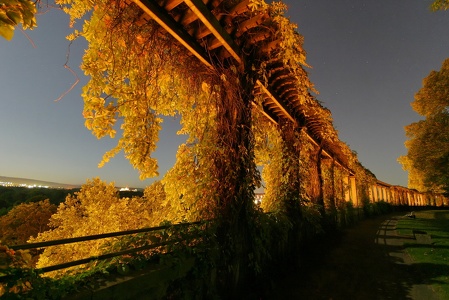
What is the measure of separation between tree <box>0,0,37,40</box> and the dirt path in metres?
4.68

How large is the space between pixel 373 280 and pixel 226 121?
463 cm

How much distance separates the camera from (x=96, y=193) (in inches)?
933

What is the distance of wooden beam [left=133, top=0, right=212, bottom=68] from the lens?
2670 millimetres

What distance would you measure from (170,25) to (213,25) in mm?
547

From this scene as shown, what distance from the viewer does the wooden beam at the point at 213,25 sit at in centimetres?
276

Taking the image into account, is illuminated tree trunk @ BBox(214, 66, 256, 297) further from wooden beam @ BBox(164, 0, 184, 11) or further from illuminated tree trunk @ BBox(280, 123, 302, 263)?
illuminated tree trunk @ BBox(280, 123, 302, 263)

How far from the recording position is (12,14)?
116 centimetres

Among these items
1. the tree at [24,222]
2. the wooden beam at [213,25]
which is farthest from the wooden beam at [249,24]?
the tree at [24,222]

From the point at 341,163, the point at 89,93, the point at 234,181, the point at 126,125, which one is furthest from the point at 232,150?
the point at 341,163

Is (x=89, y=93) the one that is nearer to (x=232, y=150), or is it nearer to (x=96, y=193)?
(x=232, y=150)

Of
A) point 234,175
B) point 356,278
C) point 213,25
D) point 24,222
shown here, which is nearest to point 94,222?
point 24,222

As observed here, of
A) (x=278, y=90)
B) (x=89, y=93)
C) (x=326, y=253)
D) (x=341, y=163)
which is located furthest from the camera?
(x=341, y=163)

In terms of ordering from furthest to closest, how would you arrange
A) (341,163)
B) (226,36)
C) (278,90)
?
(341,163) → (278,90) → (226,36)

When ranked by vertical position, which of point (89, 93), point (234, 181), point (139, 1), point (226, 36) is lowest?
point (234, 181)
